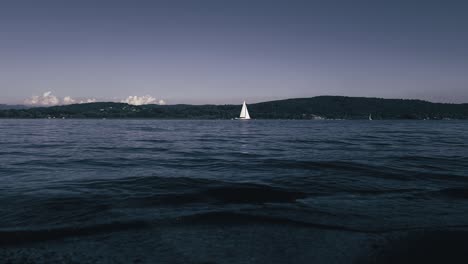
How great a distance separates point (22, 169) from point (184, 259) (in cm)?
1206

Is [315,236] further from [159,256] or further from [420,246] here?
[159,256]

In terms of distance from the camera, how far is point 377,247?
16.2ft

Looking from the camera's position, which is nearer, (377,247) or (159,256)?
(159,256)

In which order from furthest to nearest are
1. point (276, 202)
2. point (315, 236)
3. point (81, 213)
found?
1. point (276, 202)
2. point (81, 213)
3. point (315, 236)

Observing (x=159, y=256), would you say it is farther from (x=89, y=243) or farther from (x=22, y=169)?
(x=22, y=169)

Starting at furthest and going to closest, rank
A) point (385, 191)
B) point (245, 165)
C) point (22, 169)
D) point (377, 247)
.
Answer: point (245, 165), point (22, 169), point (385, 191), point (377, 247)

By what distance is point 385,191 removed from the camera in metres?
9.03

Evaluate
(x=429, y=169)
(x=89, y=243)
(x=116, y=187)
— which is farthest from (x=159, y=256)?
(x=429, y=169)

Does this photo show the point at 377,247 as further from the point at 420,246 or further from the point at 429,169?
the point at 429,169

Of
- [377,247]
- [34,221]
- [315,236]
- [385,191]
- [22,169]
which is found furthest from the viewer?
[22,169]

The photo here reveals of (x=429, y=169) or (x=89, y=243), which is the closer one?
(x=89, y=243)


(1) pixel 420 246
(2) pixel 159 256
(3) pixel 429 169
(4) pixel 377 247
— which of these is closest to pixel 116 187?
(2) pixel 159 256

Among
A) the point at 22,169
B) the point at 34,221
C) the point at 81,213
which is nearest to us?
the point at 34,221

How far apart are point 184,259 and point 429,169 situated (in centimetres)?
1303
